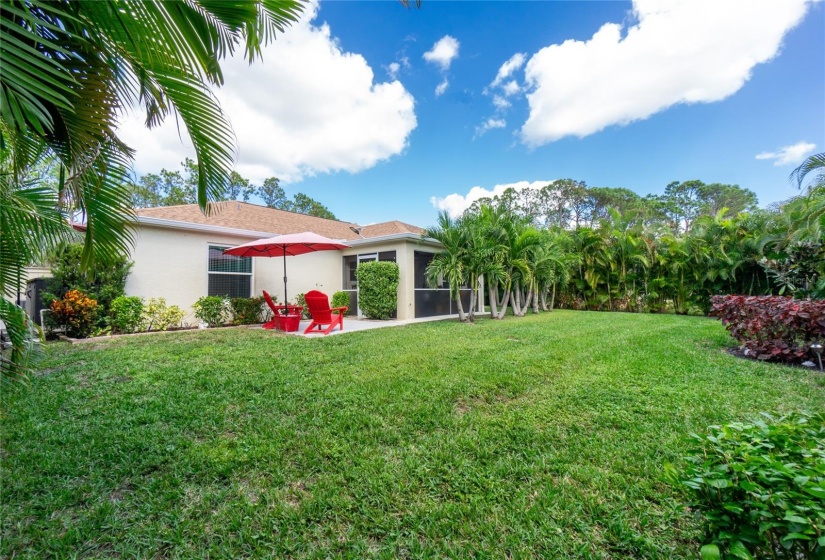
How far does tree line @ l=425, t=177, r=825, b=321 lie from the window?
20.2 ft

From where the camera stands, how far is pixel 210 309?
959 centimetres

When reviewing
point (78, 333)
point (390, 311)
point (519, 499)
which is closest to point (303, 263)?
point (390, 311)

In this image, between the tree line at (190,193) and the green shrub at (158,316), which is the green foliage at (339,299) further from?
the tree line at (190,193)

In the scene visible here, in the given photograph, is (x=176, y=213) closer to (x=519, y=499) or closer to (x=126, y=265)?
(x=126, y=265)

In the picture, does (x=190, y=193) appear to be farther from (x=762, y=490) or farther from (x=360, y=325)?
(x=762, y=490)

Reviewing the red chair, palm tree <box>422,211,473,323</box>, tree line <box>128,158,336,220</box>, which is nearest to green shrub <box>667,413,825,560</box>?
the red chair

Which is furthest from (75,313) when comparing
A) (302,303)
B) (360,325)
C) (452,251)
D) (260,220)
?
(452,251)

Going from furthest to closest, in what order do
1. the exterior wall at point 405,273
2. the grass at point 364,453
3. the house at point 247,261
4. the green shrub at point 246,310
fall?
1. the exterior wall at point 405,273
2. the green shrub at point 246,310
3. the house at point 247,261
4. the grass at point 364,453

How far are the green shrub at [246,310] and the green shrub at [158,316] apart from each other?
1.40m

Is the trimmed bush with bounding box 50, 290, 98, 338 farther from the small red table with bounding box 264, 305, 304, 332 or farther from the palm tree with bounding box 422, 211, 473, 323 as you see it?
the palm tree with bounding box 422, 211, 473, 323

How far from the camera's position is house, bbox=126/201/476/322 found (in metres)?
9.25

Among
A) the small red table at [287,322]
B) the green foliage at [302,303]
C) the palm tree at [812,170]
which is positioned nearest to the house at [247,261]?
the green foliage at [302,303]

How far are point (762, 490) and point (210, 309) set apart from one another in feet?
36.2

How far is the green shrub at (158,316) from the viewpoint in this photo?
880 cm
